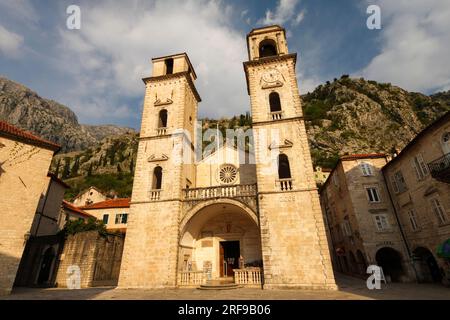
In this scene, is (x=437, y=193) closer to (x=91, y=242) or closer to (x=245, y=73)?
(x=245, y=73)

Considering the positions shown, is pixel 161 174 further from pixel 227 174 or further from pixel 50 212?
pixel 50 212

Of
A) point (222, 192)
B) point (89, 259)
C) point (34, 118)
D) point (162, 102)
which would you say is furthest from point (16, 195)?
point (34, 118)

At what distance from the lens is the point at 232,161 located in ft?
68.0

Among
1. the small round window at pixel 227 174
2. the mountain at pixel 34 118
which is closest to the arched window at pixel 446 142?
the small round window at pixel 227 174

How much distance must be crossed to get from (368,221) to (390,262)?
406 centimetres

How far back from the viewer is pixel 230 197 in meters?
15.5

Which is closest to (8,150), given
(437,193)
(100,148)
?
(437,193)

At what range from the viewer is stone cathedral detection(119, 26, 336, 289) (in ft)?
→ 43.6

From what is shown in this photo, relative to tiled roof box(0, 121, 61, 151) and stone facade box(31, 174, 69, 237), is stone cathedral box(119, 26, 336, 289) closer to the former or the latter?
tiled roof box(0, 121, 61, 151)

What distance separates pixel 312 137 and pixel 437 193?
57.7 metres

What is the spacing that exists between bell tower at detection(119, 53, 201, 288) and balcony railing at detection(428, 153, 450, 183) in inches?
617

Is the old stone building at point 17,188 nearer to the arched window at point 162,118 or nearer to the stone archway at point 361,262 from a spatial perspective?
the arched window at point 162,118

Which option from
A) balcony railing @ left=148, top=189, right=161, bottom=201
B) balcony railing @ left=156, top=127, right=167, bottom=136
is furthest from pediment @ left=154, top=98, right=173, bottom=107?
balcony railing @ left=148, top=189, right=161, bottom=201

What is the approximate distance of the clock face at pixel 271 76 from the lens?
725 inches
